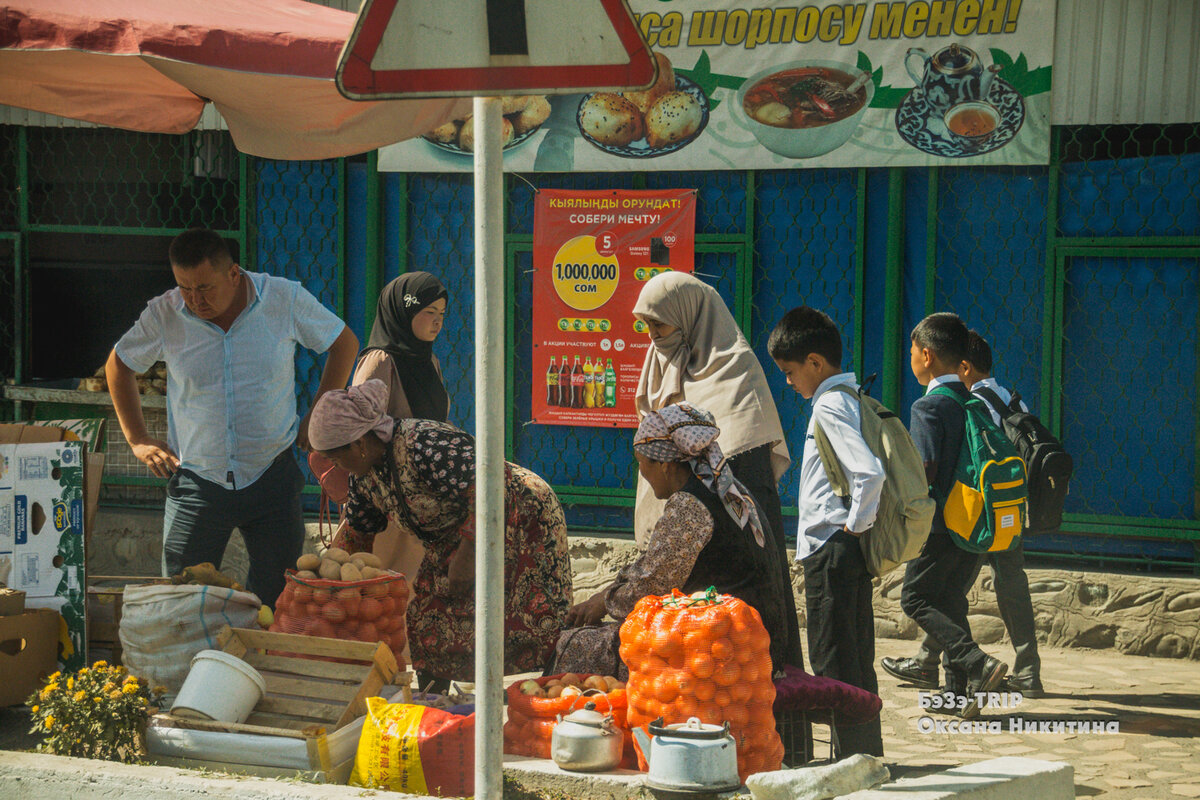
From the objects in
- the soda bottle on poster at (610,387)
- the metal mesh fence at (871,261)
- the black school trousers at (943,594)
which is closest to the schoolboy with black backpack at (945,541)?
the black school trousers at (943,594)

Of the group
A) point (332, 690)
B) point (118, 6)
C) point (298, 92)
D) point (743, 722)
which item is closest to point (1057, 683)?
point (743, 722)

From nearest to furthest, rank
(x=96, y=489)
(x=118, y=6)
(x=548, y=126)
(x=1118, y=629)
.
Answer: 1. (x=118, y=6)
2. (x=96, y=489)
3. (x=1118, y=629)
4. (x=548, y=126)

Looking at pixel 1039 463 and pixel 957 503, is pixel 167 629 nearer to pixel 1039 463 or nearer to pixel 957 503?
pixel 957 503

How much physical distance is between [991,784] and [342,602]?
204cm

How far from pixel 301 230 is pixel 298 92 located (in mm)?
3700

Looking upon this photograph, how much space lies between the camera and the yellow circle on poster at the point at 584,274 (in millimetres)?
7367

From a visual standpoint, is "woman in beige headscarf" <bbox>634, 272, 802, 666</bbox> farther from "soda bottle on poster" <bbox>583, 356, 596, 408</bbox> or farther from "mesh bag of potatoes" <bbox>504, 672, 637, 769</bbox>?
"soda bottle on poster" <bbox>583, 356, 596, 408</bbox>

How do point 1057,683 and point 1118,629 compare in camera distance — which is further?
point 1118,629

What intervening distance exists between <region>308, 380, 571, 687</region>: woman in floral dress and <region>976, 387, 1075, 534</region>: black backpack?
7.98 ft

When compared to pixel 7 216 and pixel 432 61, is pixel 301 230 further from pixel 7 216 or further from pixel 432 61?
pixel 432 61

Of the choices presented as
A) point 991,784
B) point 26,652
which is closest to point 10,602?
point 26,652

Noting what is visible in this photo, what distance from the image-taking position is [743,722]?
3.40 metres

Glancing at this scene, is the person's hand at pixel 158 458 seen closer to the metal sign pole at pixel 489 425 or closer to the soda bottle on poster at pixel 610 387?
the metal sign pole at pixel 489 425

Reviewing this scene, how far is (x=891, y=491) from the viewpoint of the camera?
4516mm
